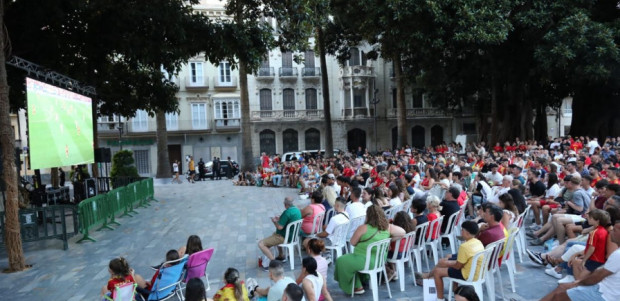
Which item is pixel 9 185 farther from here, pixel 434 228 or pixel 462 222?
pixel 462 222

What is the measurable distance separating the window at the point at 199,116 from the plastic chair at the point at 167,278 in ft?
102

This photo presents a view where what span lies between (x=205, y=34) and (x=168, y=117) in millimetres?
24050

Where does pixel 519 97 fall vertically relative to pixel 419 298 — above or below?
above

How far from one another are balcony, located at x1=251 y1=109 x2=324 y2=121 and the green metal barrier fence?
65.4 ft

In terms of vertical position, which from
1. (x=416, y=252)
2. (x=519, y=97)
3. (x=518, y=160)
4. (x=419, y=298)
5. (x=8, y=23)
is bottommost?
(x=419, y=298)

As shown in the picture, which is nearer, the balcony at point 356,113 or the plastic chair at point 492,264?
the plastic chair at point 492,264

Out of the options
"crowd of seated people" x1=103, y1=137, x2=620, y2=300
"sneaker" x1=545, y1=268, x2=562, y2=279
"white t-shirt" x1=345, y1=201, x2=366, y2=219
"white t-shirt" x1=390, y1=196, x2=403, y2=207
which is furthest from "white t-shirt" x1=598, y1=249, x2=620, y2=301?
"white t-shirt" x1=390, y1=196, x2=403, y2=207

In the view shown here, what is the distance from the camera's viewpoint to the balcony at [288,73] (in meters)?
36.1

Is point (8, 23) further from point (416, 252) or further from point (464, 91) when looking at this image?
point (464, 91)

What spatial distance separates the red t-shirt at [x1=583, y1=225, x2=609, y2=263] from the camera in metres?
4.96

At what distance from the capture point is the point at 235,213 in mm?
13188

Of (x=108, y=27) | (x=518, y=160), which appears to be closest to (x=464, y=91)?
(x=518, y=160)

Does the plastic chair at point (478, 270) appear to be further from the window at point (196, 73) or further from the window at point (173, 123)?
the window at point (173, 123)

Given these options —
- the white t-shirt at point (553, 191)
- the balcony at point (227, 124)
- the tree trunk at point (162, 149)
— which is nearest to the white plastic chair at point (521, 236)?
the white t-shirt at point (553, 191)
